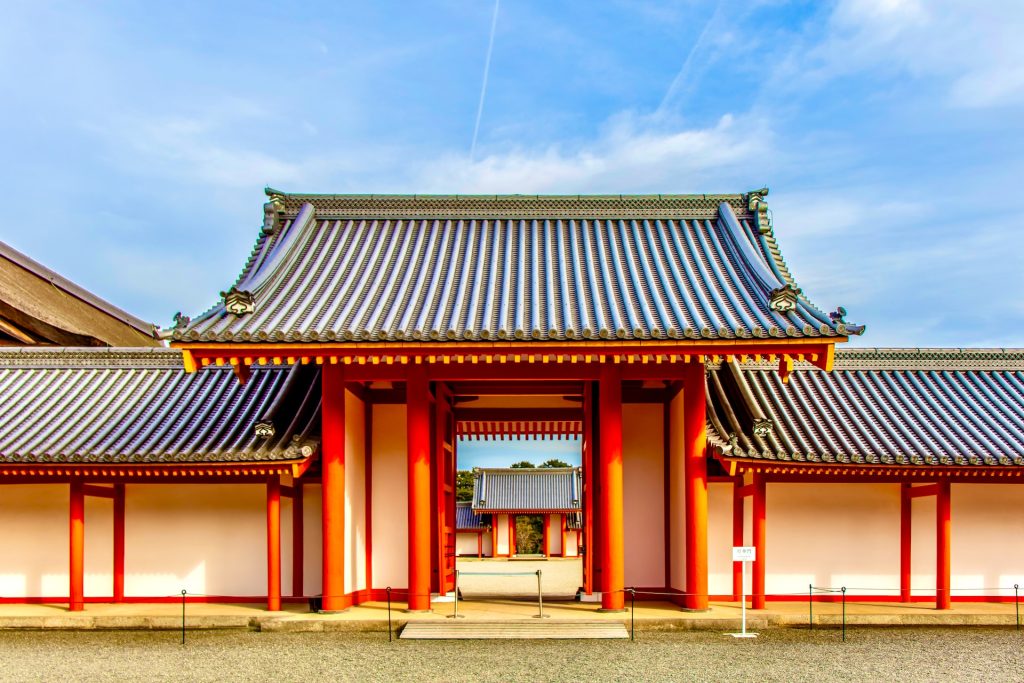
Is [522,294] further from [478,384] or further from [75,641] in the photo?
[75,641]

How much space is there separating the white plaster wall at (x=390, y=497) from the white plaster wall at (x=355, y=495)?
0.20m

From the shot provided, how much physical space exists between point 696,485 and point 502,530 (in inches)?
1131

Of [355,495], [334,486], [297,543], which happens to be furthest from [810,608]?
[297,543]

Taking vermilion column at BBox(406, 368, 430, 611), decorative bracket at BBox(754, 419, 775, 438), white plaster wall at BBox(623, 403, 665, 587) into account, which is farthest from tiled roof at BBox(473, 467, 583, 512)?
vermilion column at BBox(406, 368, 430, 611)

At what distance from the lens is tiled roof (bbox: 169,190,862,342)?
1170 centimetres

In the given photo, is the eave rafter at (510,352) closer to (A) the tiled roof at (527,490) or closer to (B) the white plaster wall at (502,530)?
(A) the tiled roof at (527,490)

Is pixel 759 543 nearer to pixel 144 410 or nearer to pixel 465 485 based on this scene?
pixel 144 410

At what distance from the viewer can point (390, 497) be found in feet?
44.3

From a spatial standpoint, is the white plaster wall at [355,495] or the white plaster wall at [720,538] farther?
the white plaster wall at [720,538]

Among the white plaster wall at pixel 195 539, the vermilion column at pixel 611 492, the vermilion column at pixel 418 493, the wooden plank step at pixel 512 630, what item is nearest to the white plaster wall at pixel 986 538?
the vermilion column at pixel 611 492

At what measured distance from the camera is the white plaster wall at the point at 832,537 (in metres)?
13.4

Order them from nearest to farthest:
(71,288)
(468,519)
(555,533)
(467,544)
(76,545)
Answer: (76,545) → (71,288) → (555,533) → (467,544) → (468,519)

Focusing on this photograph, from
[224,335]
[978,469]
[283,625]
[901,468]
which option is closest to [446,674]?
[283,625]

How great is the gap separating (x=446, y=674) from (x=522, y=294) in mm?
5673
